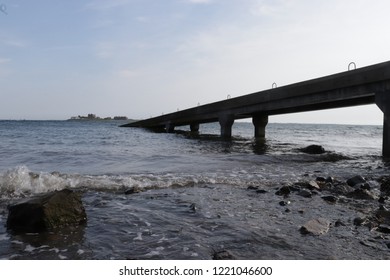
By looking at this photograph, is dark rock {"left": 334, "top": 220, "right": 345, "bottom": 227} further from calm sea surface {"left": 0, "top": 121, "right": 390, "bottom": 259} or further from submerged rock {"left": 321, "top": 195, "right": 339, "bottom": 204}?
submerged rock {"left": 321, "top": 195, "right": 339, "bottom": 204}

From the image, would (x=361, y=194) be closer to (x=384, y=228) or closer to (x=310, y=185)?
(x=310, y=185)

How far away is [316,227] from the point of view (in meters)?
4.94

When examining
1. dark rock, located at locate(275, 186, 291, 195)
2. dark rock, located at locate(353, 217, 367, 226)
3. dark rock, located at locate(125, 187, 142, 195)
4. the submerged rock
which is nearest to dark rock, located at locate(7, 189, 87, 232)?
dark rock, located at locate(125, 187, 142, 195)

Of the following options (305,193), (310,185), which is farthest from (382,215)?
(310,185)

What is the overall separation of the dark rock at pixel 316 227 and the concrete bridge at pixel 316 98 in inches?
445

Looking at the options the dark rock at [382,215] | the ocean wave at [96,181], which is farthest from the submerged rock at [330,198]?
the ocean wave at [96,181]

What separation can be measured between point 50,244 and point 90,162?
8.88 m

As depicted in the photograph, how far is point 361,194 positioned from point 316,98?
12982mm

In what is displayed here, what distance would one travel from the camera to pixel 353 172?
10.8m

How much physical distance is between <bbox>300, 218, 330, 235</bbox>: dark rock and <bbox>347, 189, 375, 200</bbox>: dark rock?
2.43m

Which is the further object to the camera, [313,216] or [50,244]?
[313,216]
